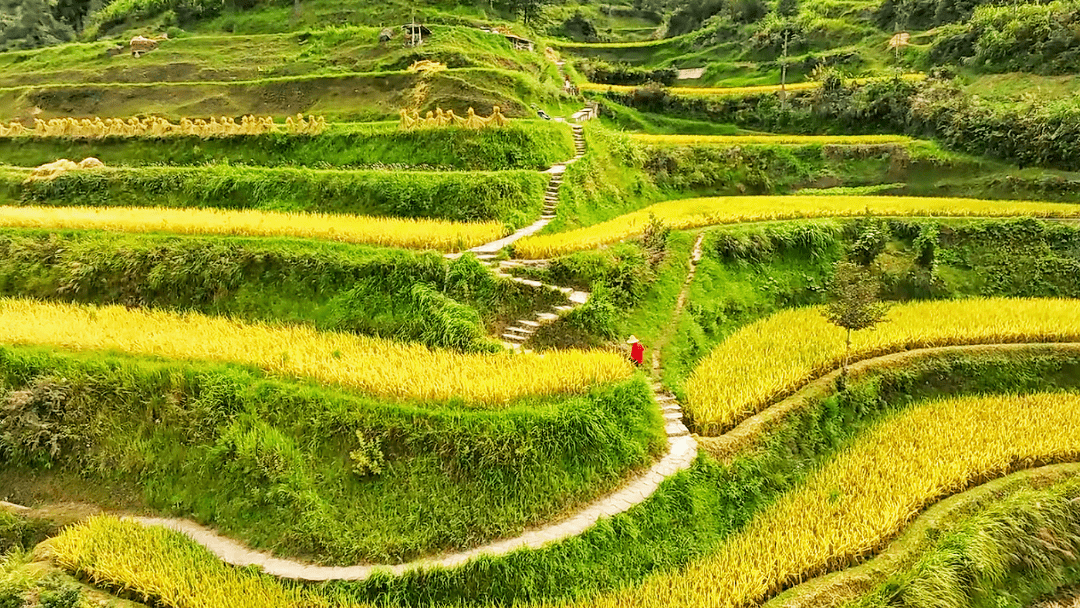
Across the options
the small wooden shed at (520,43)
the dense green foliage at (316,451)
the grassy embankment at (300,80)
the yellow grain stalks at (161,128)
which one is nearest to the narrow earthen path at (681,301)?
the dense green foliage at (316,451)

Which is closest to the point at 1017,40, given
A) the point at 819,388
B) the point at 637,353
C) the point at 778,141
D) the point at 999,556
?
the point at 778,141

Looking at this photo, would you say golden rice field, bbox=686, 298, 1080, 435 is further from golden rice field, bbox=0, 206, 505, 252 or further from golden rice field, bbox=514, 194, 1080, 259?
golden rice field, bbox=0, 206, 505, 252

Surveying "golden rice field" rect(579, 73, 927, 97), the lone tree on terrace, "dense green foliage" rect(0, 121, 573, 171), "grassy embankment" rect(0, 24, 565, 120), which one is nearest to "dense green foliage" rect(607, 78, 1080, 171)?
"golden rice field" rect(579, 73, 927, 97)

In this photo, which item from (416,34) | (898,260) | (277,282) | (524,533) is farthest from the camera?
(416,34)

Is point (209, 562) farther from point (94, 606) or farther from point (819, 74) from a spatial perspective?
point (819, 74)

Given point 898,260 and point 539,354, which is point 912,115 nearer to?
point 898,260

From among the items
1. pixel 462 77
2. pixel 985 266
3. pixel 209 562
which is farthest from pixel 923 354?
pixel 462 77
